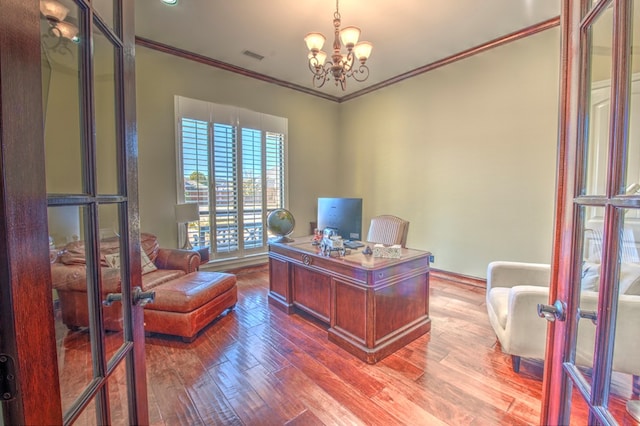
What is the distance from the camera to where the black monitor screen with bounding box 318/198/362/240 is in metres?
2.70

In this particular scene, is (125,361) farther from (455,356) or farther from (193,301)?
(455,356)

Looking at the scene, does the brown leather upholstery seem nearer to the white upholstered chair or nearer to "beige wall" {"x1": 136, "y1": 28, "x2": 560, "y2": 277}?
"beige wall" {"x1": 136, "y1": 28, "x2": 560, "y2": 277}

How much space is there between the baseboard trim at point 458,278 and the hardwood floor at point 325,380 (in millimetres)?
1198

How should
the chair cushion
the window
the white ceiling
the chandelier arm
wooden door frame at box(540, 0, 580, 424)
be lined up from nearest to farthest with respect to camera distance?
wooden door frame at box(540, 0, 580, 424) < the chair cushion < the white ceiling < the chandelier arm < the window

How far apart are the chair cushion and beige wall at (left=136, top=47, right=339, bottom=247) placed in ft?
11.0

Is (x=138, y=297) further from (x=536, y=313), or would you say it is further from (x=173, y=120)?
(x=173, y=120)

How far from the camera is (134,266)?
1.01 m

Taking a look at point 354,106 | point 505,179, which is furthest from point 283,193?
point 505,179

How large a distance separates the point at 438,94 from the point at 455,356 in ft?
11.4

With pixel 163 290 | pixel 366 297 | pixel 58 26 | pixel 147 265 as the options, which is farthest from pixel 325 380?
pixel 147 265

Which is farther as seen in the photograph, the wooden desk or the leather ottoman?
the leather ottoman

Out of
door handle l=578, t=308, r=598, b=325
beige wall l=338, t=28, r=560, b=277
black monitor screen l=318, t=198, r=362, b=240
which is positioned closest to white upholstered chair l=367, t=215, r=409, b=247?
black monitor screen l=318, t=198, r=362, b=240

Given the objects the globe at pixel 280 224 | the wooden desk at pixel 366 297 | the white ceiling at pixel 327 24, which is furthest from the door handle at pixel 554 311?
the white ceiling at pixel 327 24

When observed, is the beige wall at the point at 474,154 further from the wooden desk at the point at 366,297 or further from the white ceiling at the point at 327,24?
the wooden desk at the point at 366,297
